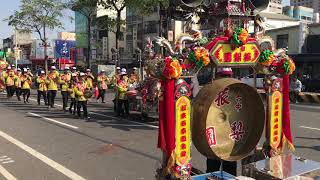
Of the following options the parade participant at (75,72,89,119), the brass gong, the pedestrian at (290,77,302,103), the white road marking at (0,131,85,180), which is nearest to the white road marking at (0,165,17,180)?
the white road marking at (0,131,85,180)

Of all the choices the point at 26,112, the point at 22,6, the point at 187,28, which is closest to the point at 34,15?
the point at 22,6

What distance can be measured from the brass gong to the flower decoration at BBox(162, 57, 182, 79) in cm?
36

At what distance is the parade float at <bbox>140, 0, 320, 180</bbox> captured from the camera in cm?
421

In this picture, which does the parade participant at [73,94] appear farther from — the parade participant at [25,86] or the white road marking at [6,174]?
the white road marking at [6,174]

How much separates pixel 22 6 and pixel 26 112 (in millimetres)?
20953

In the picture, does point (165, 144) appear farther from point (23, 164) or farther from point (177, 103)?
point (23, 164)

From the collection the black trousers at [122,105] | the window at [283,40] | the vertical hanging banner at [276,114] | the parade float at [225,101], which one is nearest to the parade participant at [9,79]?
the black trousers at [122,105]

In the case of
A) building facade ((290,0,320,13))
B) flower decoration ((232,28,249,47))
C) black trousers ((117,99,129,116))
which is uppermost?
building facade ((290,0,320,13))

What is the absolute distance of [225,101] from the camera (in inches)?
176

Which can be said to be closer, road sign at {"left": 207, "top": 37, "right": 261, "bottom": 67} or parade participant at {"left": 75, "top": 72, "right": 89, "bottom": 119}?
road sign at {"left": 207, "top": 37, "right": 261, "bottom": 67}

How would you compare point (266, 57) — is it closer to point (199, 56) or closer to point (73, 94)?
point (199, 56)

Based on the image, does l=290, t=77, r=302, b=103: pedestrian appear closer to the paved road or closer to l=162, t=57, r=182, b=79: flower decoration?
the paved road

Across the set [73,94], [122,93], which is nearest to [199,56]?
[122,93]

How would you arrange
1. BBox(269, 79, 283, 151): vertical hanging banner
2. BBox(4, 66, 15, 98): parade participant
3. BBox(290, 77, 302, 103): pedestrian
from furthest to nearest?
1. BBox(4, 66, 15, 98): parade participant
2. BBox(290, 77, 302, 103): pedestrian
3. BBox(269, 79, 283, 151): vertical hanging banner
